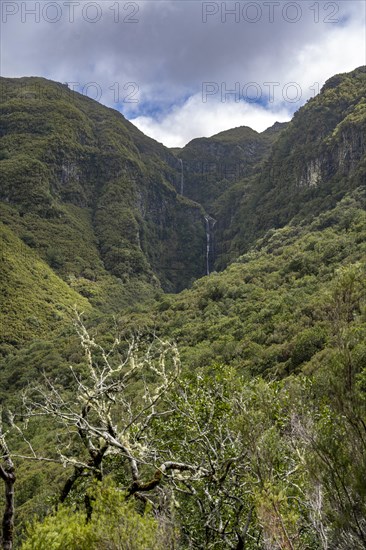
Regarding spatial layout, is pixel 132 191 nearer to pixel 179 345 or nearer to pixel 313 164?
pixel 313 164

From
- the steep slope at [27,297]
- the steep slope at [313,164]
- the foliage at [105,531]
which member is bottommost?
the steep slope at [27,297]

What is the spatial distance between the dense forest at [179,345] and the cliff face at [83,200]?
0.76m

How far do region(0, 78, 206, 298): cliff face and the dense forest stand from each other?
76cm

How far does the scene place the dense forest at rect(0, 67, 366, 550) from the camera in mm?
5695

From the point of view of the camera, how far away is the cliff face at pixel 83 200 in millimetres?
137875

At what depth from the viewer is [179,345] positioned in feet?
172

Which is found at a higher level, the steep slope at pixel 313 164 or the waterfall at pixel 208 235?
the steep slope at pixel 313 164

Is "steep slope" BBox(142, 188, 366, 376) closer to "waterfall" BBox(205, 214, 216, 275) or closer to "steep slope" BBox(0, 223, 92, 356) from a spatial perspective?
"steep slope" BBox(0, 223, 92, 356)

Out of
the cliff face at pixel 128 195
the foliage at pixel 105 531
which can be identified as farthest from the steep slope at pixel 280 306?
the cliff face at pixel 128 195

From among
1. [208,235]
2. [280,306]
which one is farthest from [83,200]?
[280,306]

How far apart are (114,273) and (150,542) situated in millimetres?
138893

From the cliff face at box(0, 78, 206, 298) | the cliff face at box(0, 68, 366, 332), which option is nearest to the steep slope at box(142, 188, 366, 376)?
the cliff face at box(0, 68, 366, 332)

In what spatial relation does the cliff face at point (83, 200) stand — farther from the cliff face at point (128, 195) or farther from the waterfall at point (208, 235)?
the waterfall at point (208, 235)

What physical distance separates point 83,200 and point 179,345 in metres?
124
